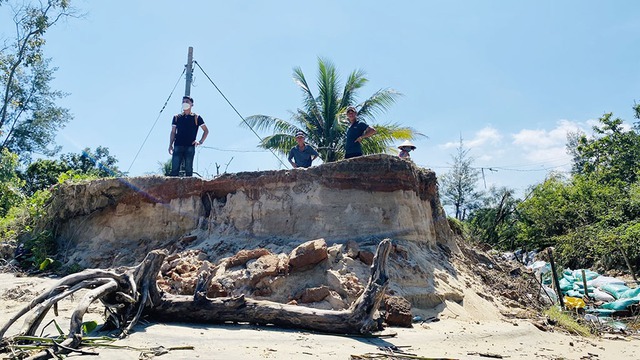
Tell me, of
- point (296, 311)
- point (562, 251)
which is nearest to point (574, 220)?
point (562, 251)

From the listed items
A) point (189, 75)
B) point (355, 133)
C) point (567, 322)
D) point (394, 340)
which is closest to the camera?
point (394, 340)

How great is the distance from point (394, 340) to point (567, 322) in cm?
350

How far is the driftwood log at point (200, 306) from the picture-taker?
457 cm

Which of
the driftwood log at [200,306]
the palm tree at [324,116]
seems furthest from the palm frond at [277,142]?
the driftwood log at [200,306]

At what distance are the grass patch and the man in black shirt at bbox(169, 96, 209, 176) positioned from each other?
5849 mm

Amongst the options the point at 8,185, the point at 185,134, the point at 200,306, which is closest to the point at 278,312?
the point at 200,306

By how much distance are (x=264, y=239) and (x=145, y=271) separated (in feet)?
8.53

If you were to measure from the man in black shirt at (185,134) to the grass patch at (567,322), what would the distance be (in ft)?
19.2

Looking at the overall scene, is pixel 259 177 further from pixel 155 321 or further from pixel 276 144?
pixel 276 144

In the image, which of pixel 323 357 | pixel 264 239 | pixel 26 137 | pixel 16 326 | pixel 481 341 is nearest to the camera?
pixel 323 357

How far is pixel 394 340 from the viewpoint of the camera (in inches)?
191

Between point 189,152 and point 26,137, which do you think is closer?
point 189,152

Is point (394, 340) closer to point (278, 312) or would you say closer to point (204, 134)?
point (278, 312)

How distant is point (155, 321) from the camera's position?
A: 16.3 ft
